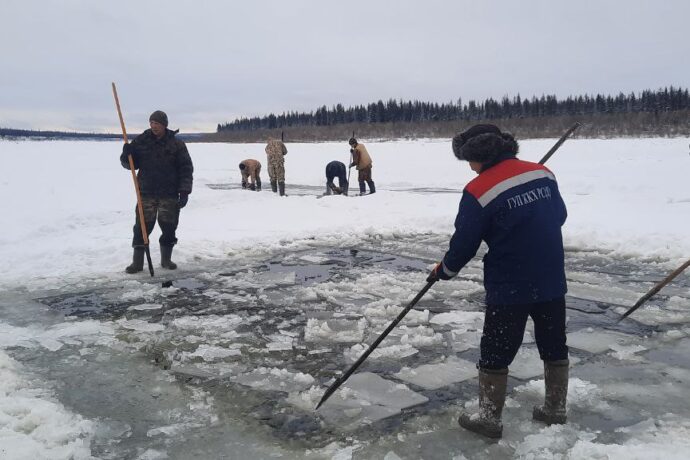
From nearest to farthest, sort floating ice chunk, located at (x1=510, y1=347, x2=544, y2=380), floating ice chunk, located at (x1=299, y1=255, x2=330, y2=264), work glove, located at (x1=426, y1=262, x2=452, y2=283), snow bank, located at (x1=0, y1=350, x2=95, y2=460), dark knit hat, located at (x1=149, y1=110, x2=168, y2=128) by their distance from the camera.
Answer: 1. snow bank, located at (x1=0, y1=350, x2=95, y2=460)
2. work glove, located at (x1=426, y1=262, x2=452, y2=283)
3. floating ice chunk, located at (x1=510, y1=347, x2=544, y2=380)
4. dark knit hat, located at (x1=149, y1=110, x2=168, y2=128)
5. floating ice chunk, located at (x1=299, y1=255, x2=330, y2=264)

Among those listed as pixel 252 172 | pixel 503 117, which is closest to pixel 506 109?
pixel 503 117

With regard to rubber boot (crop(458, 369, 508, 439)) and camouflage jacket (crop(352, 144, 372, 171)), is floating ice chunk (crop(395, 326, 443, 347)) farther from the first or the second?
camouflage jacket (crop(352, 144, 372, 171))

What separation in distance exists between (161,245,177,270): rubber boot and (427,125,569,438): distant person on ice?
492cm

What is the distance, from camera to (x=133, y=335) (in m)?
4.51

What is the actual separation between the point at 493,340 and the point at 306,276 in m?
3.93

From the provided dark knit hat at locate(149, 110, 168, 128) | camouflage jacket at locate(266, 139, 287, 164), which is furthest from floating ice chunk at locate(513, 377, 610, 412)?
camouflage jacket at locate(266, 139, 287, 164)

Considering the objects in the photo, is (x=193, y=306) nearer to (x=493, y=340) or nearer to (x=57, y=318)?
(x=57, y=318)

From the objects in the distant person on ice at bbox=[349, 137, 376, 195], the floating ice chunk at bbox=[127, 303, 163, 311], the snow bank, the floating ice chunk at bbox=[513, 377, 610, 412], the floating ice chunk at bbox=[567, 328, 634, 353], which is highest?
the distant person on ice at bbox=[349, 137, 376, 195]

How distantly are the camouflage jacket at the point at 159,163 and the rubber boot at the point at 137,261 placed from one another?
2.31 feet

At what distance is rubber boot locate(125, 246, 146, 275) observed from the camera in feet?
22.4

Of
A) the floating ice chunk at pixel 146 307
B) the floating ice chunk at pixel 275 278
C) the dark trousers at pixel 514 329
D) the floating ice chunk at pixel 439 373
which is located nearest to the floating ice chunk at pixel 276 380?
the floating ice chunk at pixel 439 373

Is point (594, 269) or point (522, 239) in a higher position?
point (522, 239)

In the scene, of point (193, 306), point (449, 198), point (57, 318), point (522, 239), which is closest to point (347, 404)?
point (522, 239)

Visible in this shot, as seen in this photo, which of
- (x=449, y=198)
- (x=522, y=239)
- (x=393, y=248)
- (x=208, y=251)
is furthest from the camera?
(x=449, y=198)
